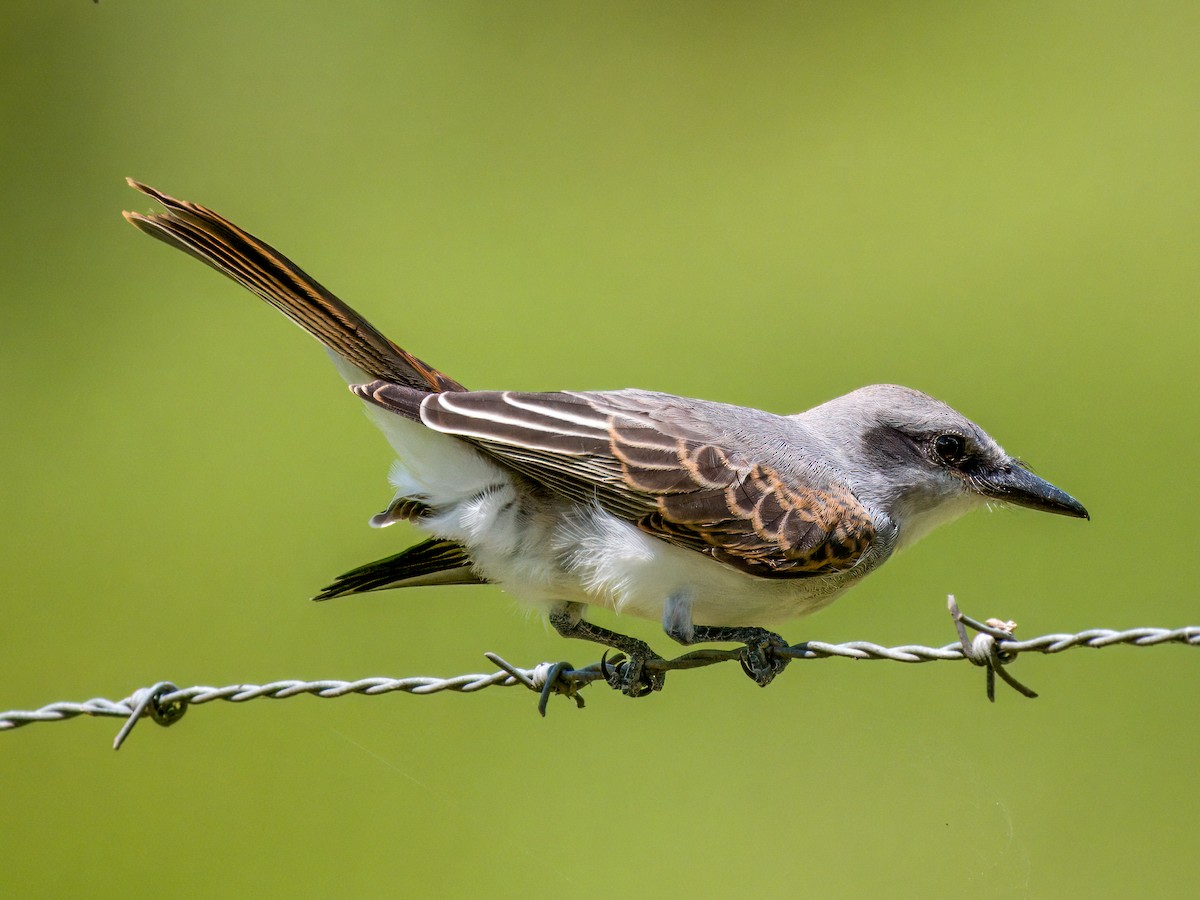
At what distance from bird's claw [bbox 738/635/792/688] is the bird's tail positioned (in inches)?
57.0

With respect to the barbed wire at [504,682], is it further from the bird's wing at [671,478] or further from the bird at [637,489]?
the bird's wing at [671,478]

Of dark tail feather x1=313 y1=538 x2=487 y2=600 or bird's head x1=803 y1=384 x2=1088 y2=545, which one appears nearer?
bird's head x1=803 y1=384 x2=1088 y2=545

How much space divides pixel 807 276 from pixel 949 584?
3695 mm

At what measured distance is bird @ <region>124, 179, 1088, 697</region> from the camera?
3.91m

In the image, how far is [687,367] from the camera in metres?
9.78

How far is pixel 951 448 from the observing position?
4.34m

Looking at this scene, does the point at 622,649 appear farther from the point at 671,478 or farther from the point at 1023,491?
the point at 1023,491

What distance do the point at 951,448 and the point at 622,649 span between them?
1.36m

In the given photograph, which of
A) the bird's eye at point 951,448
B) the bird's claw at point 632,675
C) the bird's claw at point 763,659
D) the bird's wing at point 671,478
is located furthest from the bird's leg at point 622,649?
the bird's eye at point 951,448

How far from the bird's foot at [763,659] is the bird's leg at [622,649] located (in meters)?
0.33

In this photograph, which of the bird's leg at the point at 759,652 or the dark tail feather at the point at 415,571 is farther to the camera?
the dark tail feather at the point at 415,571

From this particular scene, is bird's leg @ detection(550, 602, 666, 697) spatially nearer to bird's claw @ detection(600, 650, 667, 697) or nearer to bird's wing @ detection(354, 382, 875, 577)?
bird's claw @ detection(600, 650, 667, 697)

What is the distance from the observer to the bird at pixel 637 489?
3.91 m

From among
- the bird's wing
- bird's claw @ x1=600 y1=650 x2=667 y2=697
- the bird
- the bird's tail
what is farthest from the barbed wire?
the bird's tail
